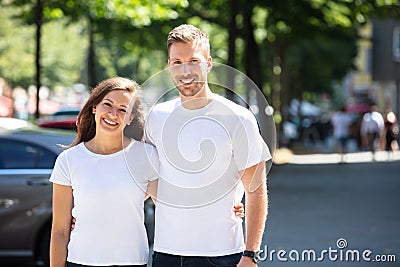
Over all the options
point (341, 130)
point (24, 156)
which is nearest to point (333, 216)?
point (24, 156)

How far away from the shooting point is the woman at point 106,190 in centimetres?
448

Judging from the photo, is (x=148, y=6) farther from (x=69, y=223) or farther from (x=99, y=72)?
(x=99, y=72)

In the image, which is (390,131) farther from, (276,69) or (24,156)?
(24,156)

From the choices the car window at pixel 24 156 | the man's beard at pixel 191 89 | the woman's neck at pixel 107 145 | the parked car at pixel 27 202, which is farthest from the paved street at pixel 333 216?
the man's beard at pixel 191 89

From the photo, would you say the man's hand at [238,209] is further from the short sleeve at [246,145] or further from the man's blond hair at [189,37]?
the man's blond hair at [189,37]

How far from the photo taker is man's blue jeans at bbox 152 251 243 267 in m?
4.36

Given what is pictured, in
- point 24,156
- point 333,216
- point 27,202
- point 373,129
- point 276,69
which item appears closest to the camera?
point 27,202

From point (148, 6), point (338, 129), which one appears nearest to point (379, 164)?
point (338, 129)

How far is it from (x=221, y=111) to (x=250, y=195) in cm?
38

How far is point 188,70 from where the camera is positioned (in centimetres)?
432

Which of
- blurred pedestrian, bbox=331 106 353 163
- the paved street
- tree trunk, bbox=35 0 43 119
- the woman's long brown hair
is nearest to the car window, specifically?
the paved street

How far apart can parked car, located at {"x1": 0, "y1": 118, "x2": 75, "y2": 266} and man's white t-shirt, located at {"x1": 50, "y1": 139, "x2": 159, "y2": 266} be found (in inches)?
214

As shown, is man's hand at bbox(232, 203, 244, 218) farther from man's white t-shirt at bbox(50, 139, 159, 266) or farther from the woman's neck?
the woman's neck

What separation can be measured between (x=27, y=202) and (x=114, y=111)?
572cm
